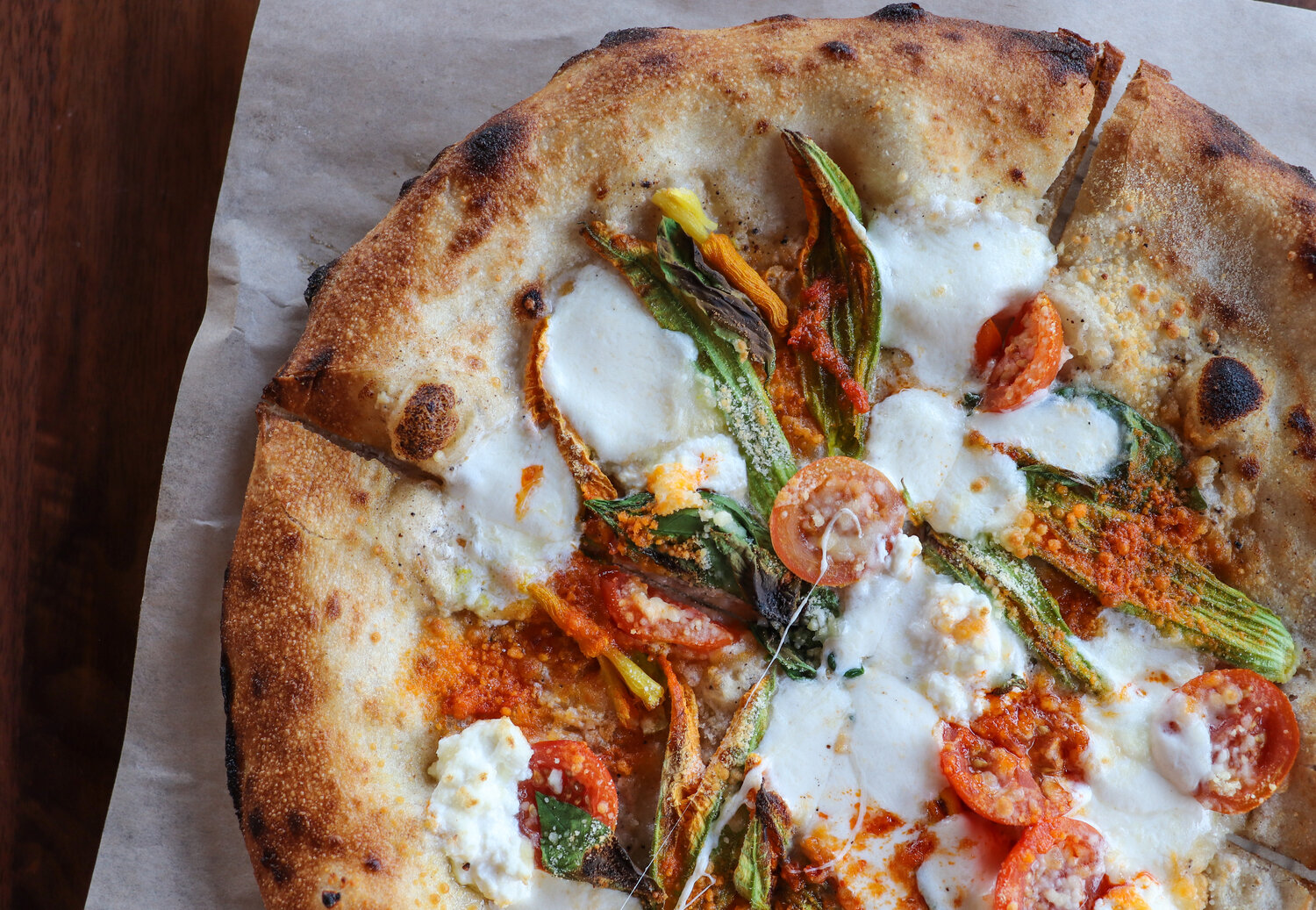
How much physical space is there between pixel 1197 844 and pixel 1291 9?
12.3 feet

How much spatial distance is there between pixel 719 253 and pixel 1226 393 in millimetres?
1819

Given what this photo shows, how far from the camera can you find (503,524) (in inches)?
135

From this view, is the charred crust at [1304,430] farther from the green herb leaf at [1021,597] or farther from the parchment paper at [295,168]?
the parchment paper at [295,168]

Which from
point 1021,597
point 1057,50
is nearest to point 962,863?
point 1021,597

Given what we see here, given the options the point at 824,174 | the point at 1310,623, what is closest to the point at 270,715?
the point at 824,174

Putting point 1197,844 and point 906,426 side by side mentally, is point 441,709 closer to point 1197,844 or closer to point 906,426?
point 906,426

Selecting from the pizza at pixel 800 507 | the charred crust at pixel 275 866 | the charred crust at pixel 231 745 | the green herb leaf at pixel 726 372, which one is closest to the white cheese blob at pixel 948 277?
the pizza at pixel 800 507

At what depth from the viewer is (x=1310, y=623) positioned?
3471 mm

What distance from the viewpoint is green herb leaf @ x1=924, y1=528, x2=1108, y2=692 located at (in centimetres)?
338

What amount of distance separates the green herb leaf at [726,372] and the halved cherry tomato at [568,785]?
102cm

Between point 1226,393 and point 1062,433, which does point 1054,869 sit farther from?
point 1226,393

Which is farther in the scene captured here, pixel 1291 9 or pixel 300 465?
pixel 1291 9

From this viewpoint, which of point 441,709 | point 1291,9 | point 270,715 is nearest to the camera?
point 270,715

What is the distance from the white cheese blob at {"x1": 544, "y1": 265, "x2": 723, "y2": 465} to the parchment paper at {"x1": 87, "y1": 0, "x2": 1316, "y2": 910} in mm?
1399
